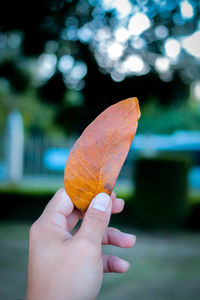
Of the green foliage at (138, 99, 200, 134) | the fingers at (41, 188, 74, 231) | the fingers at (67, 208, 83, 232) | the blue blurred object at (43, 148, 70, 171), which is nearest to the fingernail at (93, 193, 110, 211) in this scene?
the fingers at (41, 188, 74, 231)

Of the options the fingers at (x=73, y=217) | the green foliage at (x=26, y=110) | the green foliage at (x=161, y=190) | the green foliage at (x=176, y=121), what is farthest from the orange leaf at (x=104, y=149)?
the green foliage at (x=26, y=110)

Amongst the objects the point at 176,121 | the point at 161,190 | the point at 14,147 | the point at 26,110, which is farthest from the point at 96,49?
the point at 26,110

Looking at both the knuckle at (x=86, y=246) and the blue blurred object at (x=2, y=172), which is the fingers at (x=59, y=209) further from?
the blue blurred object at (x=2, y=172)

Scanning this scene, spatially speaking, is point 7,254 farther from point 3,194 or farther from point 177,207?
point 177,207

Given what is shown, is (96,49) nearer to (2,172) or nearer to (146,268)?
(146,268)

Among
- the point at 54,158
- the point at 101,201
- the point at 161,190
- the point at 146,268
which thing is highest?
the point at 101,201

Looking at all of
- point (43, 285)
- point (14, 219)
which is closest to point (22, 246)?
point (14, 219)
